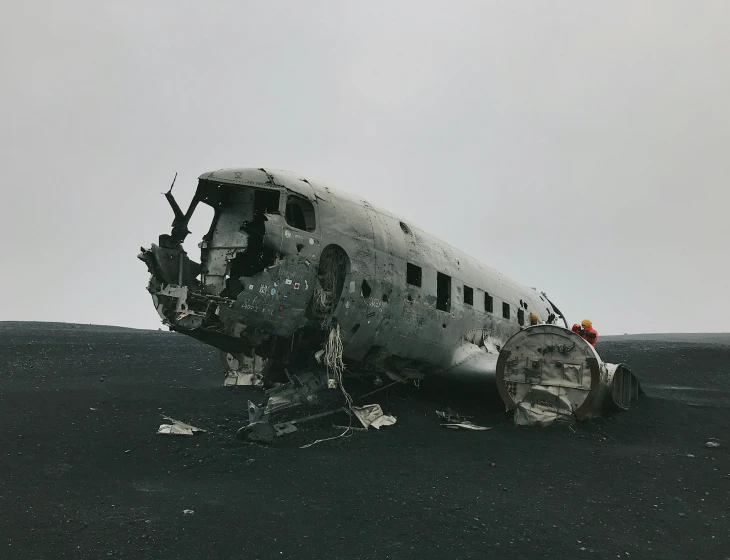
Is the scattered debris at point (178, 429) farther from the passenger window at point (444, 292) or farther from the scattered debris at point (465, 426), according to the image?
the passenger window at point (444, 292)

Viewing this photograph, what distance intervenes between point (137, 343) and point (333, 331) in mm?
17802

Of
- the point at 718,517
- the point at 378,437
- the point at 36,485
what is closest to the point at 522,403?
the point at 378,437

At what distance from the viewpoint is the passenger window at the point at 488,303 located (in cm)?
1472

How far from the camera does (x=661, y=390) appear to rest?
18047 mm

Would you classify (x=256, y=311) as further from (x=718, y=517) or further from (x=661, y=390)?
(x=661, y=390)

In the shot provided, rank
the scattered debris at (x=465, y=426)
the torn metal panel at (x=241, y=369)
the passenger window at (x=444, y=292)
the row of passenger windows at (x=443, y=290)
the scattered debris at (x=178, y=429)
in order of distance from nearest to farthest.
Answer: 1. the scattered debris at (x=178, y=429)
2. the scattered debris at (x=465, y=426)
3. the row of passenger windows at (x=443, y=290)
4. the passenger window at (x=444, y=292)
5. the torn metal panel at (x=241, y=369)

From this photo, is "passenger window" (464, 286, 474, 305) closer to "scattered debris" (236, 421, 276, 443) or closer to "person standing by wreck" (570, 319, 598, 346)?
"person standing by wreck" (570, 319, 598, 346)

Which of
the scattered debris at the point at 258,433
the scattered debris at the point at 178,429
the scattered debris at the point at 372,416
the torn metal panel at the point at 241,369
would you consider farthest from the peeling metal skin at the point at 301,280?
the torn metal panel at the point at 241,369

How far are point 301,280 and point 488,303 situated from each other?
7620mm

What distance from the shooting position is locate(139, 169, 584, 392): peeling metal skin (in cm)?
877

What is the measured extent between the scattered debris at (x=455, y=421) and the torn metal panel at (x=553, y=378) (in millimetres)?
956

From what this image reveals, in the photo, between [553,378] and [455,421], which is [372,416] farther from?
[553,378]

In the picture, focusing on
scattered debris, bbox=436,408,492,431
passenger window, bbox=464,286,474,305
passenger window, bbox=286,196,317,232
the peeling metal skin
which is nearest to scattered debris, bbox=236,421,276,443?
the peeling metal skin

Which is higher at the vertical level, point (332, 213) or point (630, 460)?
point (332, 213)
